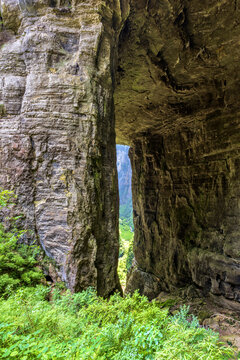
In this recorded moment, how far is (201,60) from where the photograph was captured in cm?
809

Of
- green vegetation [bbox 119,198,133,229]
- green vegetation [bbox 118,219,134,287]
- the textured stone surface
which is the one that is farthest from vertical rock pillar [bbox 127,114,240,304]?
green vegetation [bbox 119,198,133,229]

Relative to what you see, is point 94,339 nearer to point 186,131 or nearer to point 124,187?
point 186,131

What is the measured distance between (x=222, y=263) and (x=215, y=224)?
64.0 inches

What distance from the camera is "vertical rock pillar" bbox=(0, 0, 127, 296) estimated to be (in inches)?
180

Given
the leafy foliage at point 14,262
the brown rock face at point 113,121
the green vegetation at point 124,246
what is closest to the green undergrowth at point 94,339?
the leafy foliage at point 14,262

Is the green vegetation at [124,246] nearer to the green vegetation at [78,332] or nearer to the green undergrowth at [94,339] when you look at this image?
the green vegetation at [78,332]

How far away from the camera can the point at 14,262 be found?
12.7ft

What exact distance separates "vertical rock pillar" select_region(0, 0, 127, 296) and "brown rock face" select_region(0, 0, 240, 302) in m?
0.02

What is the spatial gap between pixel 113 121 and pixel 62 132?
5.81 ft

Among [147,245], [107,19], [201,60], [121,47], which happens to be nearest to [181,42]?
[201,60]

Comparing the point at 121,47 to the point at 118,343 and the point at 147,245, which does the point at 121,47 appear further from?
the point at 147,245

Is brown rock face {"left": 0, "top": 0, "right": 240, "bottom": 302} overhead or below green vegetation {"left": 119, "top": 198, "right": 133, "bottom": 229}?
overhead

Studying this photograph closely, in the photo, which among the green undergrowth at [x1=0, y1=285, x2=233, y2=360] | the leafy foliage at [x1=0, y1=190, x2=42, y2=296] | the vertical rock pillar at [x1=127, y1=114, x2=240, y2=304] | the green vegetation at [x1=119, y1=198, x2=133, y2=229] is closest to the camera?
the green undergrowth at [x1=0, y1=285, x2=233, y2=360]

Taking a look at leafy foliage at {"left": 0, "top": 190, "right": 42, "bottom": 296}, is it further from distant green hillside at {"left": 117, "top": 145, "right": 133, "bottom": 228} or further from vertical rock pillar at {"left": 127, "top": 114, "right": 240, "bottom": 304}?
distant green hillside at {"left": 117, "top": 145, "right": 133, "bottom": 228}
